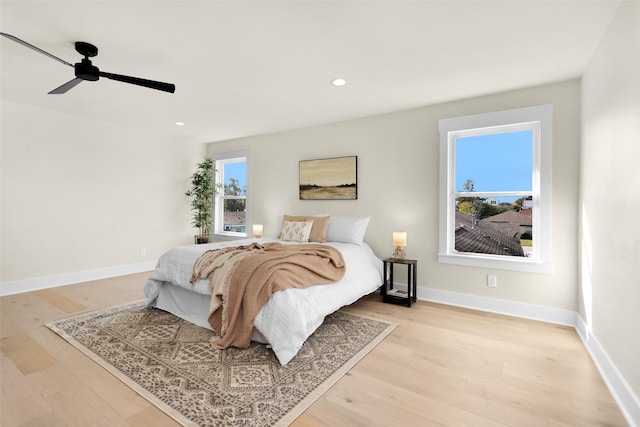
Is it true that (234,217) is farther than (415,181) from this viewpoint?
Yes

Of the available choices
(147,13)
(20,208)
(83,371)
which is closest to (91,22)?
(147,13)

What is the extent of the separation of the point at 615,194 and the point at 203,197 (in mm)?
5605

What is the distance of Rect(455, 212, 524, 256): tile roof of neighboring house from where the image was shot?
Result: 136 inches

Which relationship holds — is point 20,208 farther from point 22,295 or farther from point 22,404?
point 22,404

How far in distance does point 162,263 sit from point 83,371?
51.2 inches

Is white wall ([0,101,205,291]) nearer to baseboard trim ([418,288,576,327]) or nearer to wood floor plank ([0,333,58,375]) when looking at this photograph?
wood floor plank ([0,333,58,375])

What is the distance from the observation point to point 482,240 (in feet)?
12.0

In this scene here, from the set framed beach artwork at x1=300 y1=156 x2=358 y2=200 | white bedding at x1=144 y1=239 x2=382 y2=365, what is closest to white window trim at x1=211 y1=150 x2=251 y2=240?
framed beach artwork at x1=300 y1=156 x2=358 y2=200

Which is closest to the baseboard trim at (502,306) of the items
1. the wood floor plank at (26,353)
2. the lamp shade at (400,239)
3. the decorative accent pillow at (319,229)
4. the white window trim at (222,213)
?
the lamp shade at (400,239)

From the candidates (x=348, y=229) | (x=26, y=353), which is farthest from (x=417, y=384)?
(x=26, y=353)

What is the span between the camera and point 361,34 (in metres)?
2.29

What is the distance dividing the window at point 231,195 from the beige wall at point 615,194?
4788 millimetres

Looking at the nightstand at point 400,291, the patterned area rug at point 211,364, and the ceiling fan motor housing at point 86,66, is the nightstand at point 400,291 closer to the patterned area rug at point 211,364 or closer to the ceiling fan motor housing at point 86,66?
the patterned area rug at point 211,364

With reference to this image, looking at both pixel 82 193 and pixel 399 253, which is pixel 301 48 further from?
pixel 82 193
